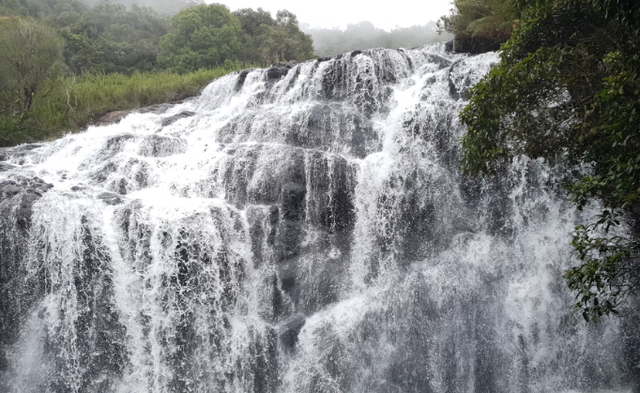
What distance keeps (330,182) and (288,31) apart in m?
23.0

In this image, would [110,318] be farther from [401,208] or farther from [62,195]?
[401,208]

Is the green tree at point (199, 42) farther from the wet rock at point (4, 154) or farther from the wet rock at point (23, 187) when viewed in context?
the wet rock at point (23, 187)

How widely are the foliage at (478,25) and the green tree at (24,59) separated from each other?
13.4 m

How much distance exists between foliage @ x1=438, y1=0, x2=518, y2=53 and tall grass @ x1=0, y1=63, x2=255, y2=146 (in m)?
10.1

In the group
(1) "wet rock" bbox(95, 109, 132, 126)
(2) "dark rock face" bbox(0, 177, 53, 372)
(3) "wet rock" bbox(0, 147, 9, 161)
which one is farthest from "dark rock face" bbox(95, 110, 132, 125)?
(2) "dark rock face" bbox(0, 177, 53, 372)

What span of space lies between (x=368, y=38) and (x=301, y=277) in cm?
5625

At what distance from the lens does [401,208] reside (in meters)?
10.1

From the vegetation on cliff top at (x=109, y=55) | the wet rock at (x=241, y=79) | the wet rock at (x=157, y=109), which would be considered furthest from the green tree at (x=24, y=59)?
the wet rock at (x=241, y=79)

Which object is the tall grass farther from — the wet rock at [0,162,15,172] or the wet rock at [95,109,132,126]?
the wet rock at [0,162,15,172]

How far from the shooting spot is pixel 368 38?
60438 millimetres

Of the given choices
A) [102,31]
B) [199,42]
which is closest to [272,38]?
[199,42]

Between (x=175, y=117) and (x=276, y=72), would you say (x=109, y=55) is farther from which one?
(x=276, y=72)

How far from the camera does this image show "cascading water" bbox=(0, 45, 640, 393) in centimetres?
825

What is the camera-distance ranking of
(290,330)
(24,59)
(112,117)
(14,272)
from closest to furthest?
(14,272) < (290,330) < (24,59) < (112,117)
